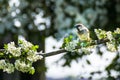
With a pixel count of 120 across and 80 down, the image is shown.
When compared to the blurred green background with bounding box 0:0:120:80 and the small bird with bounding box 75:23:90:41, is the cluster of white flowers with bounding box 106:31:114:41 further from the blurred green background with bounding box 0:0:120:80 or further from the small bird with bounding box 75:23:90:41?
the blurred green background with bounding box 0:0:120:80

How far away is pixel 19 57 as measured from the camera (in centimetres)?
187

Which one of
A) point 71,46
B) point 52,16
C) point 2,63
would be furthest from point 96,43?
point 52,16

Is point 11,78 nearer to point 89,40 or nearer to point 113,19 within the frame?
point 89,40

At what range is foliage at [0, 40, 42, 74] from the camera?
183 centimetres

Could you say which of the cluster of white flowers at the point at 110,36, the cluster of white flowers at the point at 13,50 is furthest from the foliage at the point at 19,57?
the cluster of white flowers at the point at 110,36

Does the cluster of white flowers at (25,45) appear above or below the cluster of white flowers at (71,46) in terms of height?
above

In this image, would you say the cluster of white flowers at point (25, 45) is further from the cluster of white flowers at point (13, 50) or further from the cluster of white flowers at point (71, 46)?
the cluster of white flowers at point (71, 46)

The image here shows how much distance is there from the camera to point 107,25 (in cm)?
556

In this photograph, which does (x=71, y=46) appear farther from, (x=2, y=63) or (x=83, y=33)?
(x=2, y=63)

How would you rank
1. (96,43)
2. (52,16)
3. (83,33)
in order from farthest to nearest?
1. (52,16)
2. (83,33)
3. (96,43)

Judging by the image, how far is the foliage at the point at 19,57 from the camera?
5.99ft

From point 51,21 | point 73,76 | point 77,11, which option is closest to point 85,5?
point 77,11

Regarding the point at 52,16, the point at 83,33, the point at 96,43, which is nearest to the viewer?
the point at 96,43

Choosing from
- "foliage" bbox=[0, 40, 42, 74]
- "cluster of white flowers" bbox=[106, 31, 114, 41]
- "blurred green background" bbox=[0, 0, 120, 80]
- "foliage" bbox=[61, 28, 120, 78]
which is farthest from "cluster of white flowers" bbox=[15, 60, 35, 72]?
"blurred green background" bbox=[0, 0, 120, 80]
